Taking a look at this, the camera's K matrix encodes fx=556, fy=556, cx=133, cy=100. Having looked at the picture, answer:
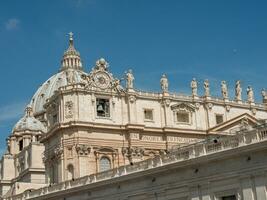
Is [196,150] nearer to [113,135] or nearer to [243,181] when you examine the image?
[243,181]

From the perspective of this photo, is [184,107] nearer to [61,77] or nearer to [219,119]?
[219,119]

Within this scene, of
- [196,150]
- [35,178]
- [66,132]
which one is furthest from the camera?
[35,178]

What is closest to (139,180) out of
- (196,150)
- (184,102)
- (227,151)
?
(196,150)

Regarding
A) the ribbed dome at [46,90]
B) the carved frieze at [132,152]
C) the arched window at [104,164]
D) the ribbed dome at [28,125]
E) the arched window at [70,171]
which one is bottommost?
the arched window at [70,171]

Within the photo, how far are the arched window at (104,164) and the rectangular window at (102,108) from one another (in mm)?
5270

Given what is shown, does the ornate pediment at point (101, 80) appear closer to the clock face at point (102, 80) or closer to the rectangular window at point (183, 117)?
the clock face at point (102, 80)

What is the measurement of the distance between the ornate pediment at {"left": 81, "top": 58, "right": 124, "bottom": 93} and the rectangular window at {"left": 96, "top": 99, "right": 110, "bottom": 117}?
1463 millimetres

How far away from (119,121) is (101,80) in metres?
5.52

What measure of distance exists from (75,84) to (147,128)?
1036 centimetres

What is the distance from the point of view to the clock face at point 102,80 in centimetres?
6788

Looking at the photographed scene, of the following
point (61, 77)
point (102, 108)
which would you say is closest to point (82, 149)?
point (102, 108)

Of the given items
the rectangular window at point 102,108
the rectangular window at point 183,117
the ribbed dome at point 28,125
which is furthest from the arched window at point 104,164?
the ribbed dome at point 28,125

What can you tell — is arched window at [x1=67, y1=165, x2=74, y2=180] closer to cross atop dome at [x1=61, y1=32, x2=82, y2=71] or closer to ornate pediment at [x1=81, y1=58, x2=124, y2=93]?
ornate pediment at [x1=81, y1=58, x2=124, y2=93]

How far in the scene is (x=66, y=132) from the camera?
214 feet
